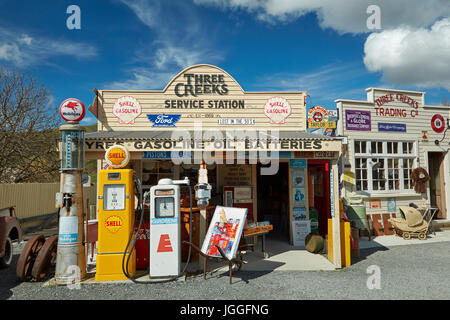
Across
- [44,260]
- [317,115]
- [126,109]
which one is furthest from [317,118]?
[44,260]

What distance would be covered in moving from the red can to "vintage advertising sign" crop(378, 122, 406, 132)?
28.4 feet

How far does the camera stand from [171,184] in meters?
5.48

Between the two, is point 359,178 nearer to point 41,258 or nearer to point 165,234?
point 165,234

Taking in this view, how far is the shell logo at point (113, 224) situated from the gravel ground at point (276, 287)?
975 mm

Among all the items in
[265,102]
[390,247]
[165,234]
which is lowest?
[390,247]

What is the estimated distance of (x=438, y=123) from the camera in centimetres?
1099

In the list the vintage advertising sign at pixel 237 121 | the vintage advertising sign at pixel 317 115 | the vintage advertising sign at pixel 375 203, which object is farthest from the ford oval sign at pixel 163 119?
the vintage advertising sign at pixel 375 203

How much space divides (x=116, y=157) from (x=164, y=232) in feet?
5.48

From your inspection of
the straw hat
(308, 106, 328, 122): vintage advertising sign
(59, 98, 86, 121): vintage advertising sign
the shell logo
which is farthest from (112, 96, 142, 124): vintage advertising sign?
the straw hat

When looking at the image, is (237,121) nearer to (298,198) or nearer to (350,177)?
(298,198)

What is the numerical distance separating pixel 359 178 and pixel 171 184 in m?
7.17

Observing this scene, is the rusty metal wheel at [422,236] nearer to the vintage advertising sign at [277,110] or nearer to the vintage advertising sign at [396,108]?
the vintage advertising sign at [396,108]
